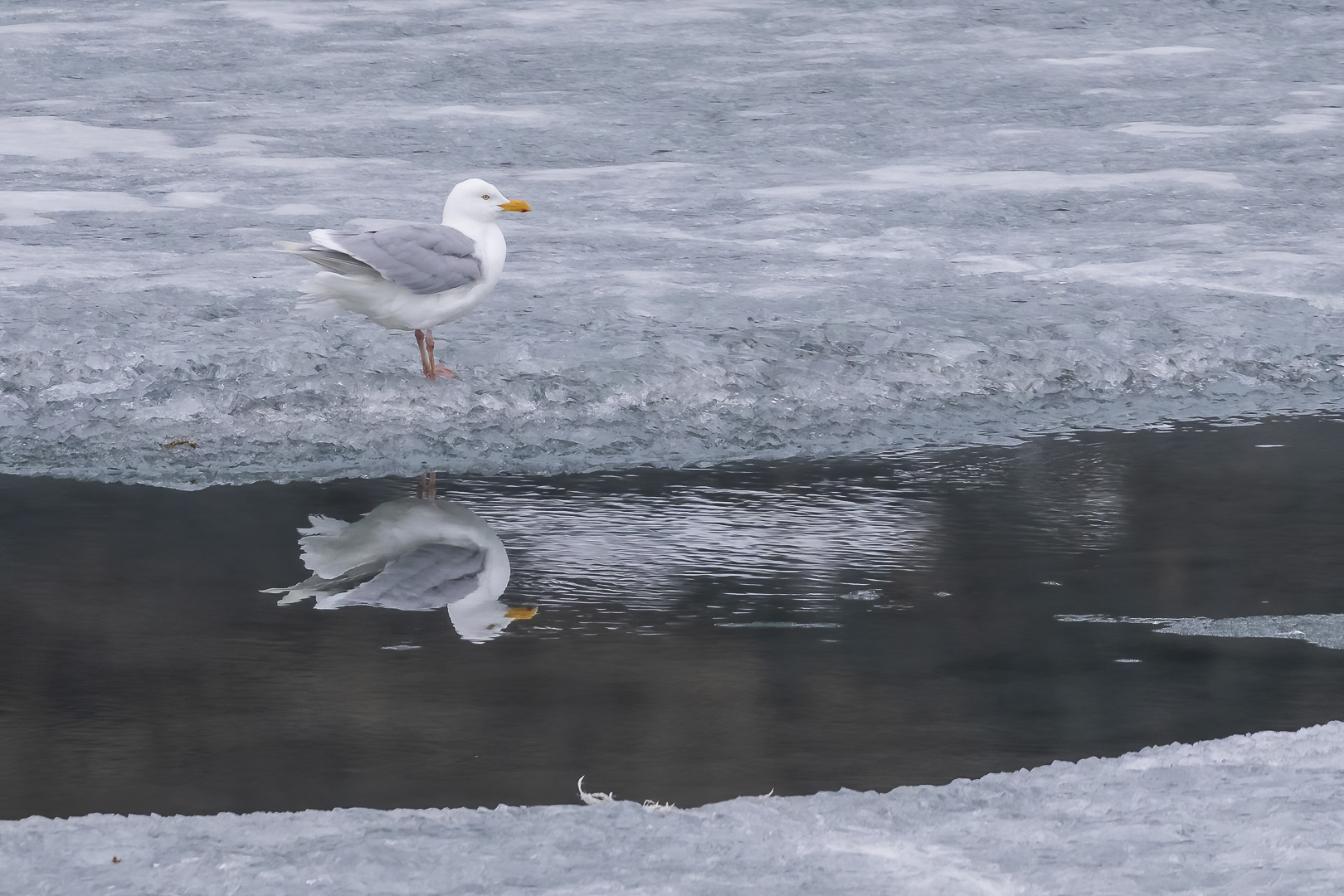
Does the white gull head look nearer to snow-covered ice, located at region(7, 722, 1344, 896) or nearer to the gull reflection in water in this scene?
the gull reflection in water

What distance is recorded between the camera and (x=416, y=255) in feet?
20.4

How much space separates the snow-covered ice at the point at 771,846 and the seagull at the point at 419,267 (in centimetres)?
308

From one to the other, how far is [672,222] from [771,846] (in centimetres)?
620

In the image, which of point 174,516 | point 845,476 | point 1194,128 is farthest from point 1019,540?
point 1194,128

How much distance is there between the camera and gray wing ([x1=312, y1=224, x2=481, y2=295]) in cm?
611

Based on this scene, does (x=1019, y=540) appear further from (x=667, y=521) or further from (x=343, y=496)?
(x=343, y=496)

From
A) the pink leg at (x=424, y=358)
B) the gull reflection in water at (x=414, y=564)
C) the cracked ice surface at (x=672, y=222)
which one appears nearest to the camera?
the gull reflection in water at (x=414, y=564)

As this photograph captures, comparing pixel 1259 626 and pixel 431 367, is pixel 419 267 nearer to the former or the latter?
pixel 431 367

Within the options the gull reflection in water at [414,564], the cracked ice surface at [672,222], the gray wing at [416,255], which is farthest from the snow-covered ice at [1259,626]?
the gray wing at [416,255]

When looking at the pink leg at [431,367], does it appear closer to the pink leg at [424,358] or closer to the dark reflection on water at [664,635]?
the pink leg at [424,358]

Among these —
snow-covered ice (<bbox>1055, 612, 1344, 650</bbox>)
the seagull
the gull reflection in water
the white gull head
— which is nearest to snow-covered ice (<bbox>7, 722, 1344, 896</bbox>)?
snow-covered ice (<bbox>1055, 612, 1344, 650</bbox>)

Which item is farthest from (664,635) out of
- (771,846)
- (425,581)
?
(771,846)

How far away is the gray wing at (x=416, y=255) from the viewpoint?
6113mm

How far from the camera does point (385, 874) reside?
304cm
